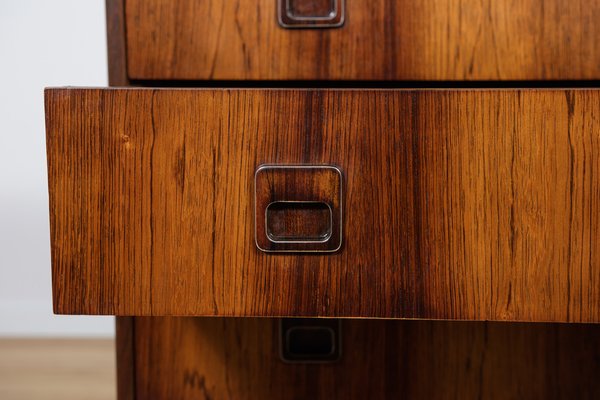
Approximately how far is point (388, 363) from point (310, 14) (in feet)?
1.02

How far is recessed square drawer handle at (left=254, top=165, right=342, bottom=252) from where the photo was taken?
0.39 metres

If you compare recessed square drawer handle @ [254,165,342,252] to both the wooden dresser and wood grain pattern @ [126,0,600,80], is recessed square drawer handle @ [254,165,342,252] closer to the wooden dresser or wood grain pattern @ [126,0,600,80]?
the wooden dresser

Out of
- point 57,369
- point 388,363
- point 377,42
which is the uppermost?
point 377,42

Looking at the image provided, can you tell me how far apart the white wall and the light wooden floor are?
0.04 meters

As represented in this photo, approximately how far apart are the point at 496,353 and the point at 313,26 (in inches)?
13.0

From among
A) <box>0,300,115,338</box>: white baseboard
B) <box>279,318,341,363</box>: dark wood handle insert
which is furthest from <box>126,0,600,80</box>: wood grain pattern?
<box>0,300,115,338</box>: white baseboard

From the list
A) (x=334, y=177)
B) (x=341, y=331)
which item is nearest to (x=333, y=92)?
(x=334, y=177)

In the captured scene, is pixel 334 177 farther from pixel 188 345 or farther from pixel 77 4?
pixel 77 4

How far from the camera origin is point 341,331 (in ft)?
1.88

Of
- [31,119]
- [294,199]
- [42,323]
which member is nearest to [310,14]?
[294,199]

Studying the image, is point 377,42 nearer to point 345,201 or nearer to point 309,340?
point 345,201

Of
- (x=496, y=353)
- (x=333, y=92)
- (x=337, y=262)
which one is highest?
(x=333, y=92)

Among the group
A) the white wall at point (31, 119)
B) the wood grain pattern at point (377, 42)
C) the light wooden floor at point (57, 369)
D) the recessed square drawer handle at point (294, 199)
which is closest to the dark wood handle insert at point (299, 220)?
the recessed square drawer handle at point (294, 199)

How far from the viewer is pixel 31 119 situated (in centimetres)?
112
